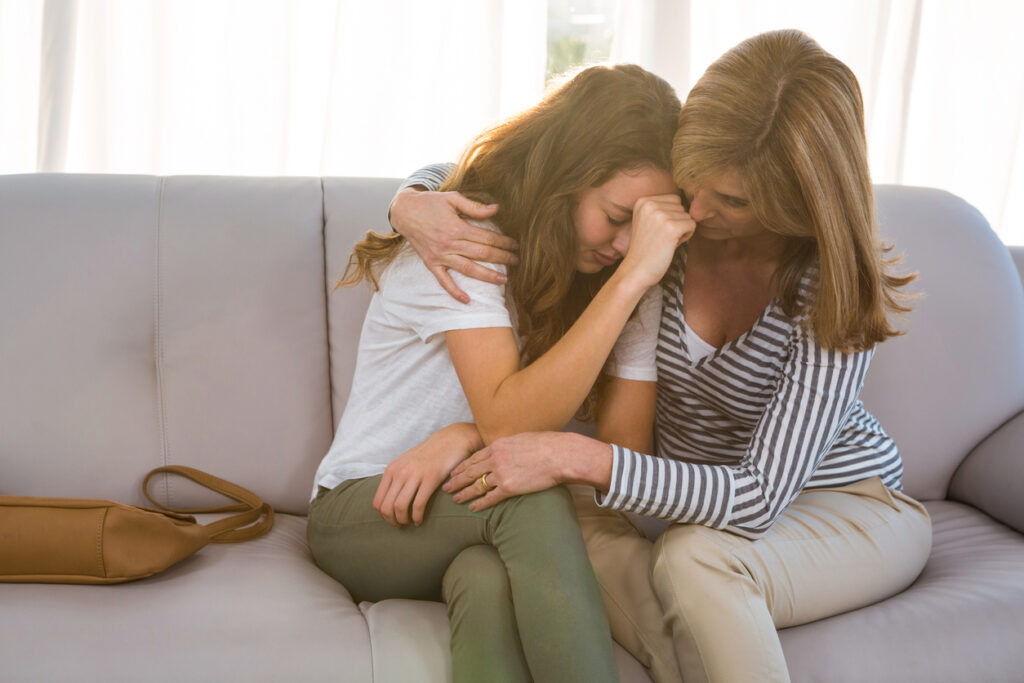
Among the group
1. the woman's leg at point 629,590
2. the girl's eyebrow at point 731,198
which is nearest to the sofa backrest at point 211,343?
the woman's leg at point 629,590

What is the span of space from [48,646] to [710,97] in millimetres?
1085

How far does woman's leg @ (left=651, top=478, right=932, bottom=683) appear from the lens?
104 cm

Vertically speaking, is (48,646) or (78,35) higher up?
(78,35)

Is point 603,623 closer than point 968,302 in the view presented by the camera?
Yes

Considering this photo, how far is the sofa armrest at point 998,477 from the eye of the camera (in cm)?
149

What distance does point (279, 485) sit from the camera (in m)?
1.53

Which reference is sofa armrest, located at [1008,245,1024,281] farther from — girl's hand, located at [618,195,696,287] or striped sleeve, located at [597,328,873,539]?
girl's hand, located at [618,195,696,287]

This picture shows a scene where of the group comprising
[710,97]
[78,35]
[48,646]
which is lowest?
[48,646]

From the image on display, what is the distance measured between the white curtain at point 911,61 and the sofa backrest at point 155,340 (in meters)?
1.10

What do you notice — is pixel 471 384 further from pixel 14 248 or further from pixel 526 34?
pixel 526 34

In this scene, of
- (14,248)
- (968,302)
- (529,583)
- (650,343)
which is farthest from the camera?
(968,302)

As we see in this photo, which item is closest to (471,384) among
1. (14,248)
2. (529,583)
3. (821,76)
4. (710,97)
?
(529,583)

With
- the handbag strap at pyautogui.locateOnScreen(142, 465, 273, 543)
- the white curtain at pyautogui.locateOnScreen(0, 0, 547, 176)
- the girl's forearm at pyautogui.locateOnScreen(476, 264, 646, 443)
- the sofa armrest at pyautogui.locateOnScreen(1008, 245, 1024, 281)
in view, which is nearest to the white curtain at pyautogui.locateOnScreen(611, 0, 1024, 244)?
the white curtain at pyautogui.locateOnScreen(0, 0, 547, 176)

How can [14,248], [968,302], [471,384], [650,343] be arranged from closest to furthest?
[471,384] → [650,343] → [14,248] → [968,302]
